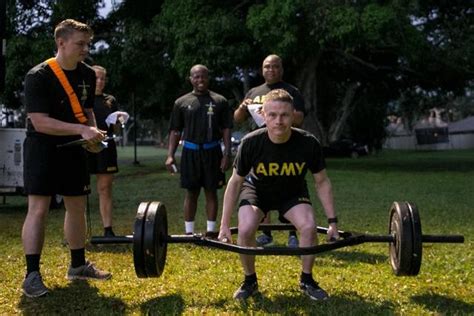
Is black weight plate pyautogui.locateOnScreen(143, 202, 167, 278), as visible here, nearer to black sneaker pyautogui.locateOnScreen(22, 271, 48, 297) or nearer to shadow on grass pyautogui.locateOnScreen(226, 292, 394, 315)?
shadow on grass pyautogui.locateOnScreen(226, 292, 394, 315)

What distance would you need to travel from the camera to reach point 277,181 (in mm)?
4633

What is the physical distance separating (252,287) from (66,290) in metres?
1.41

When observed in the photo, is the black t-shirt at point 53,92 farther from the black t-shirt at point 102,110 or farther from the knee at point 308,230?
the knee at point 308,230

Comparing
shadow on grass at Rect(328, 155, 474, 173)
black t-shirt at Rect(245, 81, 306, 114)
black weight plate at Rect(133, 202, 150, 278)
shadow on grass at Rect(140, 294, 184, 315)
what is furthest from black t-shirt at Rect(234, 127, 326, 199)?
shadow on grass at Rect(328, 155, 474, 173)

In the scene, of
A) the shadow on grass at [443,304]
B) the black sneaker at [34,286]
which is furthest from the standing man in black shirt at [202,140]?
the shadow on grass at [443,304]

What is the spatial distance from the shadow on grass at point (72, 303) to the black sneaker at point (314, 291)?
128 centimetres

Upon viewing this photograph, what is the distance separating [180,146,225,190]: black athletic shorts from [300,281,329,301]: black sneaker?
2448 millimetres

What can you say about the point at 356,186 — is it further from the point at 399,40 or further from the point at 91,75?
the point at 91,75

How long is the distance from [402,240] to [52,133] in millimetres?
2568

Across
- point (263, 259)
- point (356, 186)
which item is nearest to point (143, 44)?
point (356, 186)

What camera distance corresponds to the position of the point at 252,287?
461cm

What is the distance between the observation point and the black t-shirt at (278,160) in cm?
458

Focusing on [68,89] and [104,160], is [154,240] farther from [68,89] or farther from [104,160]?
[104,160]

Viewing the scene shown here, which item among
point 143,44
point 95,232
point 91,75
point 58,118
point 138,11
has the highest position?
point 138,11
